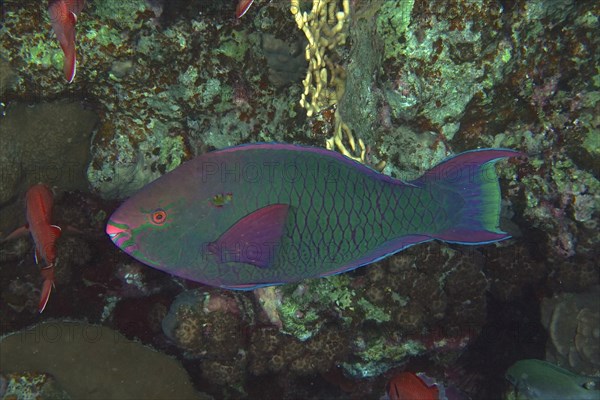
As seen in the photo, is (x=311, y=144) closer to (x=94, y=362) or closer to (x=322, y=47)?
(x=322, y=47)

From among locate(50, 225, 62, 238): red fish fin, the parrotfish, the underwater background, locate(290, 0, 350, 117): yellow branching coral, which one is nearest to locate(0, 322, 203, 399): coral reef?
the underwater background

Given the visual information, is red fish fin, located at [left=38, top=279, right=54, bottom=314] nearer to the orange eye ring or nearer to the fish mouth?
the fish mouth

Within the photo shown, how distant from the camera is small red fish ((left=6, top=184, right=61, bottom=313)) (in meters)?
3.67

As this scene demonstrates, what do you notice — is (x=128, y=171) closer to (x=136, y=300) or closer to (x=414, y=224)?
(x=136, y=300)

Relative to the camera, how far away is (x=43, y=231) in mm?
3707

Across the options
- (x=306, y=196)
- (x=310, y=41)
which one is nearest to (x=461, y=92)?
(x=310, y=41)

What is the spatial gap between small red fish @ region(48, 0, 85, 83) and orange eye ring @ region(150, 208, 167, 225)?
1.60 m

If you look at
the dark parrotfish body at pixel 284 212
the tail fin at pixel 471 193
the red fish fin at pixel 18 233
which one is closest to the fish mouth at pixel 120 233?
the dark parrotfish body at pixel 284 212

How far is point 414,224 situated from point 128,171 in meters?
3.05

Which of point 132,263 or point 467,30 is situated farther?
point 132,263

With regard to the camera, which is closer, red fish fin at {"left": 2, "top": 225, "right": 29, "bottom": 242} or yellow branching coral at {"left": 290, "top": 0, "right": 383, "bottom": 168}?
yellow branching coral at {"left": 290, "top": 0, "right": 383, "bottom": 168}

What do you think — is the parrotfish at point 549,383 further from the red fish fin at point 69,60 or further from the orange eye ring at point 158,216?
the red fish fin at point 69,60

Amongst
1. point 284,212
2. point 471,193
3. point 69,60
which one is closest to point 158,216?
point 284,212

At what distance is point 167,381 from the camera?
400 cm
